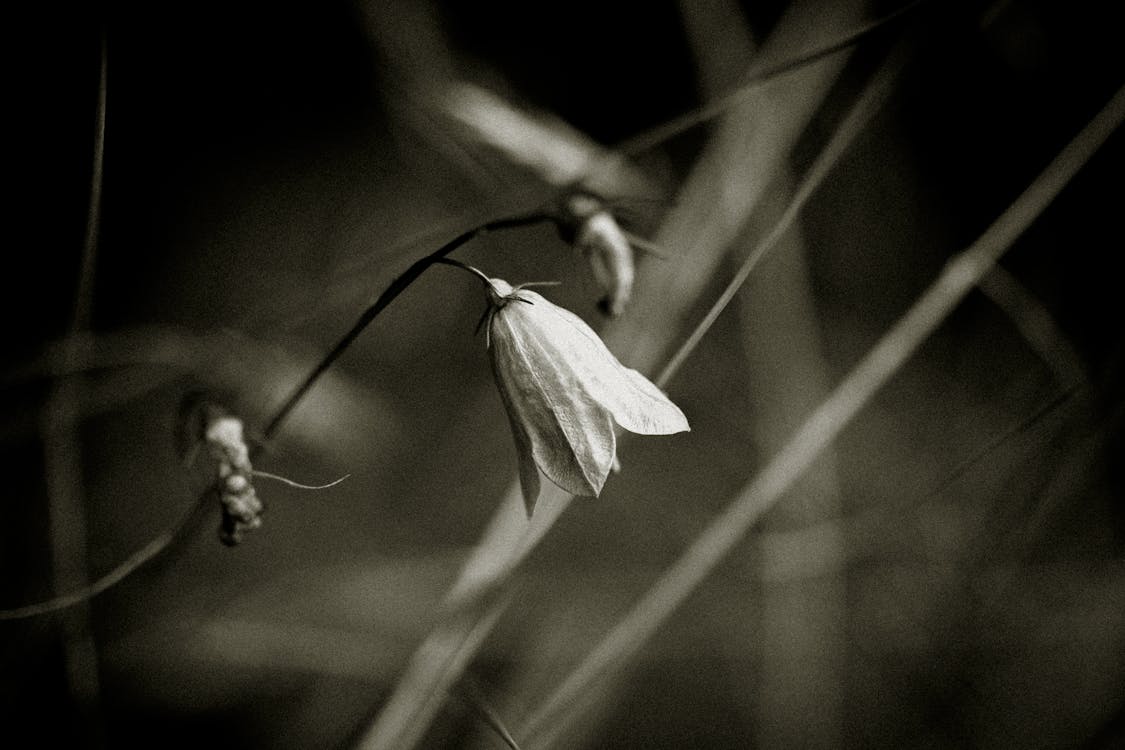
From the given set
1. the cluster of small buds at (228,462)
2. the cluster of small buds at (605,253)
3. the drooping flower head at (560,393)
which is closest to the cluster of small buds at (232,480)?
the cluster of small buds at (228,462)

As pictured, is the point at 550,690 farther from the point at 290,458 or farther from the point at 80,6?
the point at 80,6

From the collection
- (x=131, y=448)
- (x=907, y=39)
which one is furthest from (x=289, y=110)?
(x=907, y=39)

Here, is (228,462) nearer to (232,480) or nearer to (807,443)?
(232,480)

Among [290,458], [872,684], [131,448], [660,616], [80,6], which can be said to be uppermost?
[80,6]

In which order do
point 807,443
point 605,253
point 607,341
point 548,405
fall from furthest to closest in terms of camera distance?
point 607,341
point 807,443
point 605,253
point 548,405

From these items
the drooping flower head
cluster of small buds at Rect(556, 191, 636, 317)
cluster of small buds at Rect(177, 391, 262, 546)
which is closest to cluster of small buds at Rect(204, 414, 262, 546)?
cluster of small buds at Rect(177, 391, 262, 546)

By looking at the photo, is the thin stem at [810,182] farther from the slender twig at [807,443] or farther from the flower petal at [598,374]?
the slender twig at [807,443]

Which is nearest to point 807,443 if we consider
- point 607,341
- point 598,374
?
point 607,341
